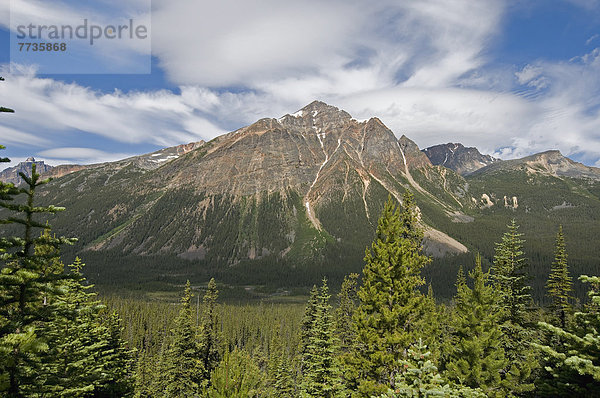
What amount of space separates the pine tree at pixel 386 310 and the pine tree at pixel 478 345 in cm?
527

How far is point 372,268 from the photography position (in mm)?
19234

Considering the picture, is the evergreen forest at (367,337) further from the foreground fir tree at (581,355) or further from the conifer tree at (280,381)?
the conifer tree at (280,381)

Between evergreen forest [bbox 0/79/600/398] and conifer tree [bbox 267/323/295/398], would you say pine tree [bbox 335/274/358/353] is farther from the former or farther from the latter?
conifer tree [bbox 267/323/295/398]

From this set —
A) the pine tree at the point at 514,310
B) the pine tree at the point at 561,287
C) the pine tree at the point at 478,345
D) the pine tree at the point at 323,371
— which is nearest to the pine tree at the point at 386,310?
the pine tree at the point at 323,371

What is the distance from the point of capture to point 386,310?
58.4ft

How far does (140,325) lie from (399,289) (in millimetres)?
91435

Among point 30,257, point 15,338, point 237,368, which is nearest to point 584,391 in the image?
point 237,368

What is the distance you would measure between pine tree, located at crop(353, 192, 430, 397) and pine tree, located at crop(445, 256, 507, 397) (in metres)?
5.27

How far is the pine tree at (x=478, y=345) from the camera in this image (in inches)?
826

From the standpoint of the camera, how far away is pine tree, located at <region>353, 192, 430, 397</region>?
1755cm

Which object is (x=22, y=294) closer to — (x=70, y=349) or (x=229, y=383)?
(x=70, y=349)

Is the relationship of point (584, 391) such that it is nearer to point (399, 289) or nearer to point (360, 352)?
point (399, 289)

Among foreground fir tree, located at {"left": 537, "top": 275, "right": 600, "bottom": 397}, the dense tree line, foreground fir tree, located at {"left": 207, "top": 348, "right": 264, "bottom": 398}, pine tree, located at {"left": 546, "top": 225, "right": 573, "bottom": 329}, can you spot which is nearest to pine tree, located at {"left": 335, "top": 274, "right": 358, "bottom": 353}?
the dense tree line

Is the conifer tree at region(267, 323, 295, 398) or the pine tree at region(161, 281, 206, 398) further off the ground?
the pine tree at region(161, 281, 206, 398)
